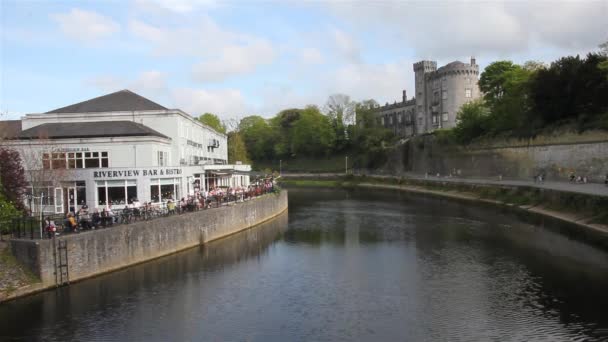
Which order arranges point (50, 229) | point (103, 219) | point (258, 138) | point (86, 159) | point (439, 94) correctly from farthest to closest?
1. point (258, 138)
2. point (439, 94)
3. point (86, 159)
4. point (103, 219)
5. point (50, 229)

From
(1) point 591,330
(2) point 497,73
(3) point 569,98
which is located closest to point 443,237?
(1) point 591,330

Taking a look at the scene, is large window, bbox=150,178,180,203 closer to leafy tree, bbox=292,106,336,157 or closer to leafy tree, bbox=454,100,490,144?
leafy tree, bbox=454,100,490,144

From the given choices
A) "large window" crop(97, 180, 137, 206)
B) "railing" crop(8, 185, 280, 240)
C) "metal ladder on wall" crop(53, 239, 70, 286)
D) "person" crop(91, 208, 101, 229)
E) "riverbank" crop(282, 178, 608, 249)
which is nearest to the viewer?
"metal ladder on wall" crop(53, 239, 70, 286)

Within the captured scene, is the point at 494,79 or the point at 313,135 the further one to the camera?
the point at 313,135

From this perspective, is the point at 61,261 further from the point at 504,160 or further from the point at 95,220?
the point at 504,160

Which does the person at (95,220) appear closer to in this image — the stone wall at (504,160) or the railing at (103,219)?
the railing at (103,219)

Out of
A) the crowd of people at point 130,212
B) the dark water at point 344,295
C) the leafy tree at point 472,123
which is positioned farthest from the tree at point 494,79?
the crowd of people at point 130,212

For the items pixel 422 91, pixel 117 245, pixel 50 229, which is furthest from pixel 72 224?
pixel 422 91

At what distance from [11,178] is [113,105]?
12.7 meters

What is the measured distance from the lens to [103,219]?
70.2 feet

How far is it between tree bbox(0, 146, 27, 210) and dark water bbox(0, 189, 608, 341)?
22.2ft

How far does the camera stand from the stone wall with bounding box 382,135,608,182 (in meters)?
44.2

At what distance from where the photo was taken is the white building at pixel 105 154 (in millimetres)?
27078

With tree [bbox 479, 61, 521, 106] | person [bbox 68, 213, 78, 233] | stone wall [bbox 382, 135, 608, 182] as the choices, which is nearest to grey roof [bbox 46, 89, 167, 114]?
person [bbox 68, 213, 78, 233]
